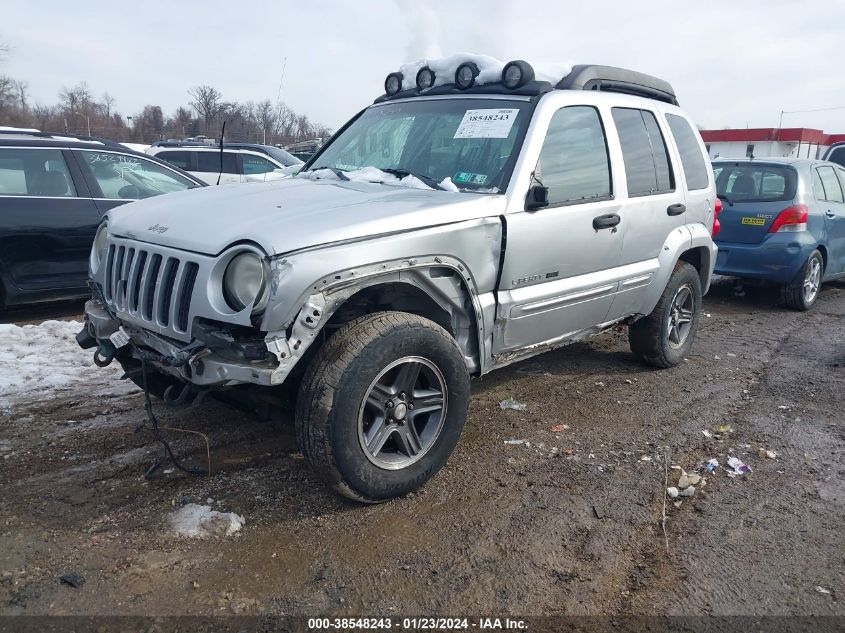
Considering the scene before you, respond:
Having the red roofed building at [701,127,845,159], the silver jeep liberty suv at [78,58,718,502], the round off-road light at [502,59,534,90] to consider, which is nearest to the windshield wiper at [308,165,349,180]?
the silver jeep liberty suv at [78,58,718,502]

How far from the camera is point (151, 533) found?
9.46 feet

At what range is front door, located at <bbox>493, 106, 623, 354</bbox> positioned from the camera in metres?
3.58

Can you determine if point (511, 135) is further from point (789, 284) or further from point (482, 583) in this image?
point (789, 284)

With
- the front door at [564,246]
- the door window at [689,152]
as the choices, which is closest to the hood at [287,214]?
the front door at [564,246]

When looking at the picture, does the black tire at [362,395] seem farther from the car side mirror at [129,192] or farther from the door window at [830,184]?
the door window at [830,184]

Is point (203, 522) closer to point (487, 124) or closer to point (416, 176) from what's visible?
point (416, 176)

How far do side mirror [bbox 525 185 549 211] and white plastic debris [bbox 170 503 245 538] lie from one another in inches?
84.3

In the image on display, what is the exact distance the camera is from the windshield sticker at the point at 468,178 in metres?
3.61

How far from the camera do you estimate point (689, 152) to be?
17.0ft

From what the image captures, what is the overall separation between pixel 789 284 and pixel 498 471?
573 cm

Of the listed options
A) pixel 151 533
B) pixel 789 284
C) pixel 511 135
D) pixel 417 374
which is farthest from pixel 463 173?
pixel 789 284

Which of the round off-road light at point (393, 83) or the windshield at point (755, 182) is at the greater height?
the round off-road light at point (393, 83)

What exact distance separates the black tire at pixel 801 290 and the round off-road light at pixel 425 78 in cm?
542

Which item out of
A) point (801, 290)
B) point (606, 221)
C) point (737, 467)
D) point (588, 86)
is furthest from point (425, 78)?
point (801, 290)
